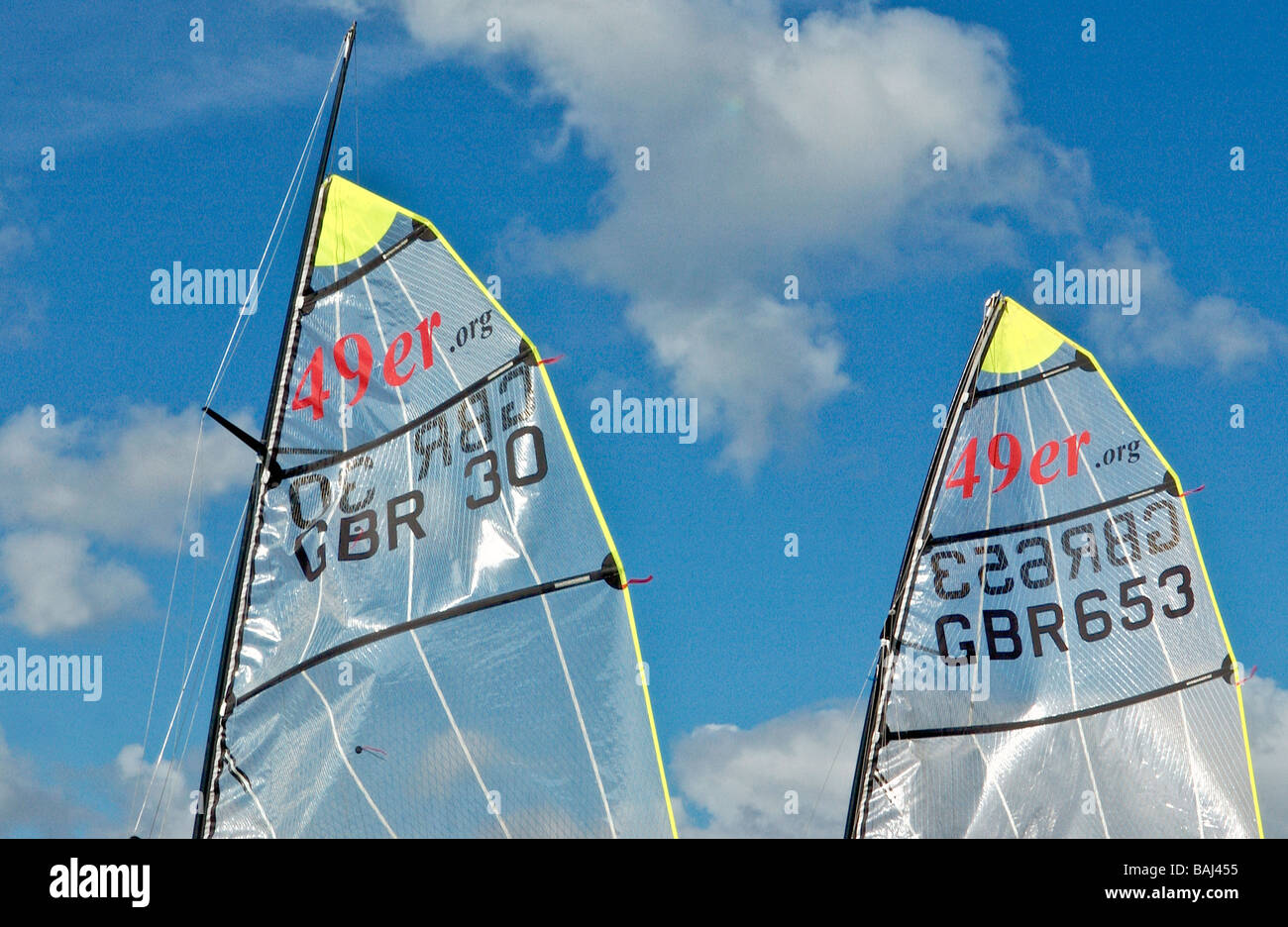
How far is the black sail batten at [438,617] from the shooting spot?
12938 millimetres

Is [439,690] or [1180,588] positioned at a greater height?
[1180,588]

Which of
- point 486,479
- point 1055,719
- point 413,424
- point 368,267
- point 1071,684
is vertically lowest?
point 1055,719

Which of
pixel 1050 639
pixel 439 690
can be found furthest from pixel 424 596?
pixel 1050 639

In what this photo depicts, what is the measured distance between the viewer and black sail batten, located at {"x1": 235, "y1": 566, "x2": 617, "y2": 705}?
12.9 m

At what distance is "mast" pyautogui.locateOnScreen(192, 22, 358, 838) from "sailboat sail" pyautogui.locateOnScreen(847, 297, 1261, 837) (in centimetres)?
759

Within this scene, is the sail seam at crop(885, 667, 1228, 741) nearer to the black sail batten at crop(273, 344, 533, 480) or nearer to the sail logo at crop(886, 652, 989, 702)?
the sail logo at crop(886, 652, 989, 702)

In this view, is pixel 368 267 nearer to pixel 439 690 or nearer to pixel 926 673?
pixel 439 690

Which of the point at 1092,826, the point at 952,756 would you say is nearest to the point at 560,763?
the point at 952,756

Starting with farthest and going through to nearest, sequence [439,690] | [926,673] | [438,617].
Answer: [926,673], [438,617], [439,690]

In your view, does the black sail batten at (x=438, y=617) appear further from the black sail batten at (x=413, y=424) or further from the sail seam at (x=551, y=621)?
the black sail batten at (x=413, y=424)

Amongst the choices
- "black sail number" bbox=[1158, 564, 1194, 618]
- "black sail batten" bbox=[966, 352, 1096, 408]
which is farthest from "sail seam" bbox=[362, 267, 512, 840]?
"black sail number" bbox=[1158, 564, 1194, 618]

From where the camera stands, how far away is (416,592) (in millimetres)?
13453

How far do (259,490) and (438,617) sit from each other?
2.01 metres
